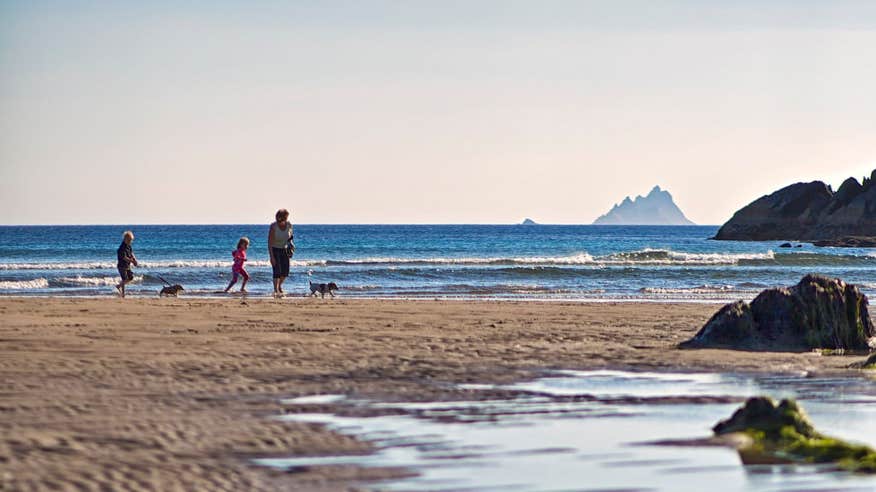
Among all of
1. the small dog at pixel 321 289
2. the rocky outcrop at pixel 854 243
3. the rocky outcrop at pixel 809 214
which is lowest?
the small dog at pixel 321 289

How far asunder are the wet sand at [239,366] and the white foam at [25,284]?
11357 mm

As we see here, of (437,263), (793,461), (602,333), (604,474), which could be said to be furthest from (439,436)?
(437,263)

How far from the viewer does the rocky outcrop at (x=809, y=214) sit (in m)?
86.8

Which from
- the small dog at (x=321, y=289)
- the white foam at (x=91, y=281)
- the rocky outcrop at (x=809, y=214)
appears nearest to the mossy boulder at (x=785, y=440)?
the small dog at (x=321, y=289)

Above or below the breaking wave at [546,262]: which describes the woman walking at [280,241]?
above

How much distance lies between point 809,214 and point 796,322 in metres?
84.4

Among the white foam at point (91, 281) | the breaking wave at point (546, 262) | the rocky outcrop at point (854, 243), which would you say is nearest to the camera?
the white foam at point (91, 281)

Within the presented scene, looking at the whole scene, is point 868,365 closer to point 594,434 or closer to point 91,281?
point 594,434

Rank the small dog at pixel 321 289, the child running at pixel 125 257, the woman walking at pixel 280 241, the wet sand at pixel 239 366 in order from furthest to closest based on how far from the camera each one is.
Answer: the small dog at pixel 321 289 → the child running at pixel 125 257 → the woman walking at pixel 280 241 → the wet sand at pixel 239 366

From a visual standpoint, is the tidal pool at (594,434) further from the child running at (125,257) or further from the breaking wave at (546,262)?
the breaking wave at (546,262)

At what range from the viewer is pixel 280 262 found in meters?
20.9

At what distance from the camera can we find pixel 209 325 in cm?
1495

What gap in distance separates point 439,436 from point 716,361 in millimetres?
5501

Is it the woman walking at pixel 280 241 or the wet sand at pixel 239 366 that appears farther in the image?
the woman walking at pixel 280 241
